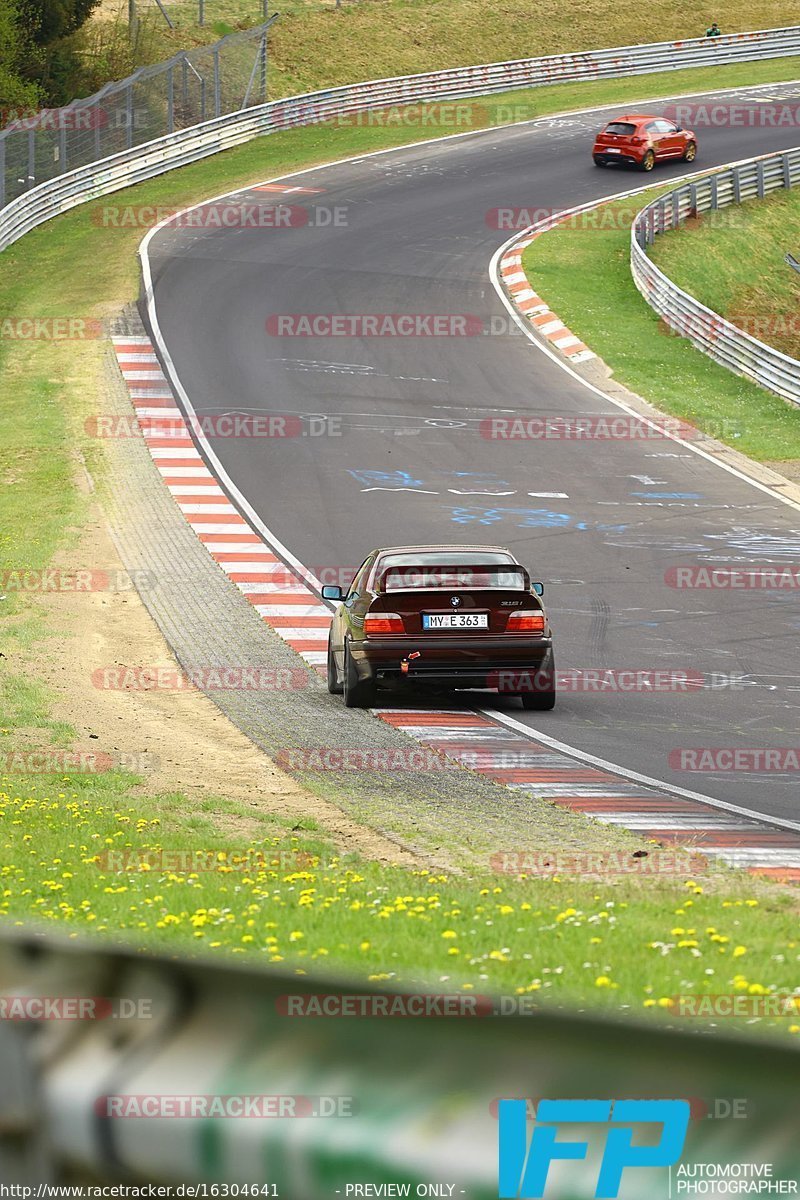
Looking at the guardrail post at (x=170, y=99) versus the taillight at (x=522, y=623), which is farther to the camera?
the guardrail post at (x=170, y=99)

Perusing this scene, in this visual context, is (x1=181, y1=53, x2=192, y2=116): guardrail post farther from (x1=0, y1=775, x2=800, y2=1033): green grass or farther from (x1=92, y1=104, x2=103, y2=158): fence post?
(x1=0, y1=775, x2=800, y2=1033): green grass

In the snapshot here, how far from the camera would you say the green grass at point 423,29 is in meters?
64.4

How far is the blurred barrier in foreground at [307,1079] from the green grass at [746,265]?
3744 cm

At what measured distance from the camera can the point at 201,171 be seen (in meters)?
51.6

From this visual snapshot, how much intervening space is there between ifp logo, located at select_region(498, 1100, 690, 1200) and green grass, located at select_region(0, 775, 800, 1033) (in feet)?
9.28

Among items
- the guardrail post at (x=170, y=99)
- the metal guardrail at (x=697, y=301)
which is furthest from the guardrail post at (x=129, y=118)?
the metal guardrail at (x=697, y=301)

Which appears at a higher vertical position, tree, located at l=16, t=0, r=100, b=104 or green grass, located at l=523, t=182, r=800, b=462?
tree, located at l=16, t=0, r=100, b=104

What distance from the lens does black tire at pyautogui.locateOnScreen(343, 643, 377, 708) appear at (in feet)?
51.5

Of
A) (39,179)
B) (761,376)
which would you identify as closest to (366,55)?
(39,179)

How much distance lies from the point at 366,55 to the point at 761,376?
3725 centimetres

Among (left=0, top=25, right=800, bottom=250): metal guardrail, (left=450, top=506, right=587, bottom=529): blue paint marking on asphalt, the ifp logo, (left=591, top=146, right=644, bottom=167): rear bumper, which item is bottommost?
(left=450, top=506, right=587, bottom=529): blue paint marking on asphalt

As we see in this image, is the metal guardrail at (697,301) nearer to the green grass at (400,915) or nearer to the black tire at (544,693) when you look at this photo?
the black tire at (544,693)

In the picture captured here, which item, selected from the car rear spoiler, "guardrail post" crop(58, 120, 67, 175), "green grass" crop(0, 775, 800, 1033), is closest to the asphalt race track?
the car rear spoiler

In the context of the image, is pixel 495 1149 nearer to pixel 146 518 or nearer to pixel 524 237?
pixel 146 518
